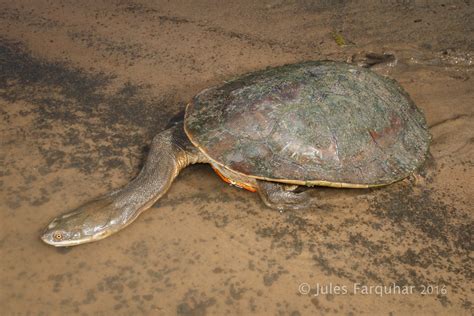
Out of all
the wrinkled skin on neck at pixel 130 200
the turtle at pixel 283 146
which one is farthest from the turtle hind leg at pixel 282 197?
the wrinkled skin on neck at pixel 130 200

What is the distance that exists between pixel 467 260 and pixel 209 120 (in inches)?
87.9

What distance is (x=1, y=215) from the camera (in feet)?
11.6

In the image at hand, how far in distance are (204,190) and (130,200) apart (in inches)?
25.1

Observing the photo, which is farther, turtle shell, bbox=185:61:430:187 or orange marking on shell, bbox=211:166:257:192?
orange marking on shell, bbox=211:166:257:192

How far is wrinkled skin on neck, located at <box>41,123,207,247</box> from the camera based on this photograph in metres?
3.27

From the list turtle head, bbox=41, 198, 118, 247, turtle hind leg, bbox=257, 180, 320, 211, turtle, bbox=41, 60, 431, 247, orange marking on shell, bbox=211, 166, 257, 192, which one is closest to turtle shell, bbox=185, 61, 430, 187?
turtle, bbox=41, 60, 431, 247

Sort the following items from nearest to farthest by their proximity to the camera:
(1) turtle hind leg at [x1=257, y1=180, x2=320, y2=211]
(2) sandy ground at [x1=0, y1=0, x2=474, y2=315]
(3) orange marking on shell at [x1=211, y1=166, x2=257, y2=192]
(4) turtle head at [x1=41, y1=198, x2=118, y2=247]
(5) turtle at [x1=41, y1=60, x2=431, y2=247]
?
(2) sandy ground at [x1=0, y1=0, x2=474, y2=315] < (4) turtle head at [x1=41, y1=198, x2=118, y2=247] < (5) turtle at [x1=41, y1=60, x2=431, y2=247] < (1) turtle hind leg at [x1=257, y1=180, x2=320, y2=211] < (3) orange marking on shell at [x1=211, y1=166, x2=257, y2=192]

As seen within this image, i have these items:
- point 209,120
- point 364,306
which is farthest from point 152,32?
point 364,306

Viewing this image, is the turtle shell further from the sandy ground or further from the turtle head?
the turtle head

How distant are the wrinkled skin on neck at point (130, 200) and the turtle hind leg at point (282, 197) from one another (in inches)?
24.7

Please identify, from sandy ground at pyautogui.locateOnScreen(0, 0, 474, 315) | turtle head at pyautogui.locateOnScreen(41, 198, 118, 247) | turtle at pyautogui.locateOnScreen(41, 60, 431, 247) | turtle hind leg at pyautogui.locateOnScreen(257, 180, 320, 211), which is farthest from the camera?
turtle hind leg at pyautogui.locateOnScreen(257, 180, 320, 211)

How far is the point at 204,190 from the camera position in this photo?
380 centimetres

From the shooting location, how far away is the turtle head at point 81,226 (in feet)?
10.7

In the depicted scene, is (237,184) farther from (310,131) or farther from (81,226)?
(81,226)
